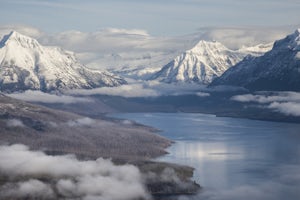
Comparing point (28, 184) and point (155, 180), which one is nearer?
point (28, 184)

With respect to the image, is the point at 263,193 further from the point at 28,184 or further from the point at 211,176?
the point at 28,184

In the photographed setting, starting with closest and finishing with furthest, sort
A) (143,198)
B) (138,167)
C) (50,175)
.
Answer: (143,198)
(50,175)
(138,167)

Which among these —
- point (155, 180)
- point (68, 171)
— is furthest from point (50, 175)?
point (155, 180)

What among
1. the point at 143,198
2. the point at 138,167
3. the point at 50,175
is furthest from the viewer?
the point at 138,167

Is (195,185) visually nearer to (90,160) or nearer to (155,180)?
(155,180)

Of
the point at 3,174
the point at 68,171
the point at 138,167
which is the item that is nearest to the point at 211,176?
the point at 138,167

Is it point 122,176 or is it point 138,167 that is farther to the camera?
point 138,167

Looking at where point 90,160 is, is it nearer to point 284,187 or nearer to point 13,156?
point 13,156

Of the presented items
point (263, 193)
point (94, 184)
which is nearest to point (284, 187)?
point (263, 193)
